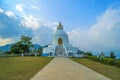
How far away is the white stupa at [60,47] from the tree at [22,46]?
15.3 feet

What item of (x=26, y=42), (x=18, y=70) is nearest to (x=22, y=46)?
(x=26, y=42)

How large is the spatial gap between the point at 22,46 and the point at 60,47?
880 centimetres

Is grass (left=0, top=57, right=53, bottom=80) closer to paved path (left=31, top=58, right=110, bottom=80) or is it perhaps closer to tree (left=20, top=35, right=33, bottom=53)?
paved path (left=31, top=58, right=110, bottom=80)

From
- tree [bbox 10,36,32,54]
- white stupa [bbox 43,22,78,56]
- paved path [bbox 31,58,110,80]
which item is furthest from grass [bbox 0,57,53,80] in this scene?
tree [bbox 10,36,32,54]

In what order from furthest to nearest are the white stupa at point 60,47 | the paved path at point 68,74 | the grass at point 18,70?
the white stupa at point 60,47
the grass at point 18,70
the paved path at point 68,74

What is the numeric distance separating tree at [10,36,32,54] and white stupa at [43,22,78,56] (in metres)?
4.66

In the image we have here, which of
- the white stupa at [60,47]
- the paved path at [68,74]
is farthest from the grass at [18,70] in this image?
the white stupa at [60,47]

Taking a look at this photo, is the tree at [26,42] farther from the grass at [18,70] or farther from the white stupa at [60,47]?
the grass at [18,70]

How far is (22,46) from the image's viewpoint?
44.4 metres

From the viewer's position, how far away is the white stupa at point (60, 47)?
134 feet

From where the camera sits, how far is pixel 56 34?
46031 mm

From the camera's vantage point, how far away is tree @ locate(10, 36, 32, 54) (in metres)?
43.7

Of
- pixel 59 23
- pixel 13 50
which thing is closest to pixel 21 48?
pixel 13 50

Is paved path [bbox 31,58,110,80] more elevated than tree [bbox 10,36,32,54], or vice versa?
tree [bbox 10,36,32,54]
